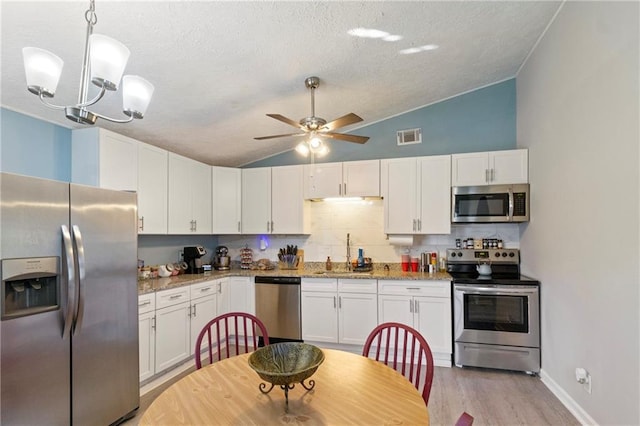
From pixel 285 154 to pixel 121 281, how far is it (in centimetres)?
283

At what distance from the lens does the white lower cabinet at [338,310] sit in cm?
362

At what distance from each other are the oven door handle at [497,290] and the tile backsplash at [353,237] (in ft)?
2.51

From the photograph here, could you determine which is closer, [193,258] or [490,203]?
[490,203]

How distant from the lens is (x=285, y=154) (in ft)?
15.4

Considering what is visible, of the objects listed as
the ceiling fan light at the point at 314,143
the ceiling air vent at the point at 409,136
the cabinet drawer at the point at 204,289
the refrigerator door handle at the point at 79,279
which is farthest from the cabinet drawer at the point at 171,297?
the ceiling air vent at the point at 409,136

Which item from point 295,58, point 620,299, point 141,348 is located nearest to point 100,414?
point 141,348

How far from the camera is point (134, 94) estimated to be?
4.71ft

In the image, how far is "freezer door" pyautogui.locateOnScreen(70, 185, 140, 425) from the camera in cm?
211

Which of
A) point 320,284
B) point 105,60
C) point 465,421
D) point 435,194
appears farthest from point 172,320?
point 435,194

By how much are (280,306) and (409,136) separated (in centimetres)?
274

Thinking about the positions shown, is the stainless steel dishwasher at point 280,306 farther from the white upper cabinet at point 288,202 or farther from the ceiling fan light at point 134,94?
the ceiling fan light at point 134,94

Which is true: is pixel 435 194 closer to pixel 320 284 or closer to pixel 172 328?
pixel 320 284

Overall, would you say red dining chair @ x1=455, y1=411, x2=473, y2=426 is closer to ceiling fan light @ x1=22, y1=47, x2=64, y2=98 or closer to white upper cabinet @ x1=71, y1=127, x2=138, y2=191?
ceiling fan light @ x1=22, y1=47, x2=64, y2=98

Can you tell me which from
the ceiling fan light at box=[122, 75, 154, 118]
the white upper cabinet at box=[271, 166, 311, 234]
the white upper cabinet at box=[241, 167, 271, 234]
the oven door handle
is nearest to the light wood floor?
the oven door handle
